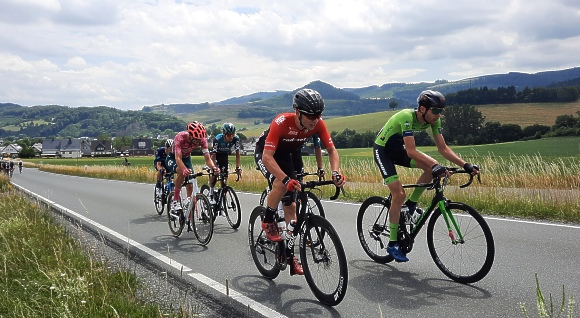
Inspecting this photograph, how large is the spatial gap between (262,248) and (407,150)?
81.0 inches

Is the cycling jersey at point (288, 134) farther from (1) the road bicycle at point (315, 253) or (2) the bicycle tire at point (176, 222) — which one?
(2) the bicycle tire at point (176, 222)

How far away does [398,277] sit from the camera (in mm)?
5434

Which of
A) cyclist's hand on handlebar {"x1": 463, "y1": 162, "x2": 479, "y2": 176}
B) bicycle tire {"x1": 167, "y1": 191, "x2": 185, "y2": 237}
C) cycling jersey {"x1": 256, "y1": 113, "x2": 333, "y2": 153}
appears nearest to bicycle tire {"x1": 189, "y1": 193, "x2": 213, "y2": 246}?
bicycle tire {"x1": 167, "y1": 191, "x2": 185, "y2": 237}

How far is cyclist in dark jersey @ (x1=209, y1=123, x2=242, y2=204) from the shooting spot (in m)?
9.59

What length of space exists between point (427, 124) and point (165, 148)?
24.3 ft

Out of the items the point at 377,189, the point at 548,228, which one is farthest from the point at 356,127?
the point at 548,228

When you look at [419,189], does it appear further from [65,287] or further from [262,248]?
[65,287]

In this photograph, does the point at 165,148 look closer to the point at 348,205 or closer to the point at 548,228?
the point at 348,205

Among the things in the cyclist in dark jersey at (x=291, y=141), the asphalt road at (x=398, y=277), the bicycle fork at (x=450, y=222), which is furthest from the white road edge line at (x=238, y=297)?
the bicycle fork at (x=450, y=222)

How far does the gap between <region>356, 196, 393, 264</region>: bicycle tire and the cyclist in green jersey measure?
1.11 ft

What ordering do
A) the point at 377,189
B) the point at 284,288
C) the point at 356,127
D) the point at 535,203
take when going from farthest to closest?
the point at 356,127, the point at 377,189, the point at 535,203, the point at 284,288

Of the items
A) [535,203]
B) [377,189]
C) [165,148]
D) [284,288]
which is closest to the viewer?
[284,288]

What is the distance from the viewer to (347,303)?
15.0ft

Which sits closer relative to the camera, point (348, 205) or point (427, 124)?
point (427, 124)
